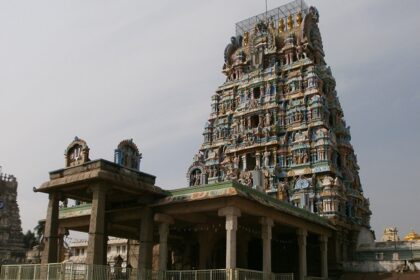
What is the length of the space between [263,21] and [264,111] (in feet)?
40.0

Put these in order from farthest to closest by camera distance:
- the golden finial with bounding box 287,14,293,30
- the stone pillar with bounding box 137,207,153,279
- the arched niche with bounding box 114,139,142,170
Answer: the golden finial with bounding box 287,14,293,30, the arched niche with bounding box 114,139,142,170, the stone pillar with bounding box 137,207,153,279

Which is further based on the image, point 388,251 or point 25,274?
point 388,251

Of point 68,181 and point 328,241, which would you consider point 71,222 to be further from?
point 328,241

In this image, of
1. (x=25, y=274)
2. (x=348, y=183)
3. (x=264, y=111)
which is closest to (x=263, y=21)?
(x=264, y=111)

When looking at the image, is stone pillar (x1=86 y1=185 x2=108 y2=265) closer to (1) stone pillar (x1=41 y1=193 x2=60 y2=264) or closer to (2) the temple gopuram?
(2) the temple gopuram

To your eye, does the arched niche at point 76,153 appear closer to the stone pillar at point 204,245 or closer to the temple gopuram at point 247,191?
the temple gopuram at point 247,191

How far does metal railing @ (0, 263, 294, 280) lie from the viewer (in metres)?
23.1

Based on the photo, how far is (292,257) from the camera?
39656 millimetres

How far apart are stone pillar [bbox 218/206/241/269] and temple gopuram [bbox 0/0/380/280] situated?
5 centimetres

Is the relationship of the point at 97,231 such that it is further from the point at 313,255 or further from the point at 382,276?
the point at 382,276

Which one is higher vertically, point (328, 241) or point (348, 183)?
point (348, 183)

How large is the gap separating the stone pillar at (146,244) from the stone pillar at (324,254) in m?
14.8

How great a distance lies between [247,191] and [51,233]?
35.7 ft

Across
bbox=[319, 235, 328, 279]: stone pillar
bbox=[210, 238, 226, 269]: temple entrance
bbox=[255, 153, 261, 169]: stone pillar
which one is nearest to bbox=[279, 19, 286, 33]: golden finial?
bbox=[255, 153, 261, 169]: stone pillar
